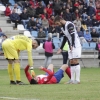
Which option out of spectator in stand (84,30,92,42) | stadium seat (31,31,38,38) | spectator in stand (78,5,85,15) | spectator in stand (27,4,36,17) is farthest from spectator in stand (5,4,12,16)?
spectator in stand (78,5,85,15)

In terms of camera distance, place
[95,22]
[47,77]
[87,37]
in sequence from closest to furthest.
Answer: [47,77] < [87,37] < [95,22]

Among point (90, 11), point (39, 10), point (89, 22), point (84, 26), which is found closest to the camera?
point (84, 26)

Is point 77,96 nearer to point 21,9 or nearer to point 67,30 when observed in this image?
point 67,30

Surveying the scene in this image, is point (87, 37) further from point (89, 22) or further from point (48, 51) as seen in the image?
point (48, 51)

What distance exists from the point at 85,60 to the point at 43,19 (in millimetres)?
4637

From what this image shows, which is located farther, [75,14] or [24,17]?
[75,14]

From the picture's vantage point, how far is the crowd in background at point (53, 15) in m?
34.4

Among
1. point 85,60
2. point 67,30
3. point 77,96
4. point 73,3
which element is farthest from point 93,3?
point 77,96

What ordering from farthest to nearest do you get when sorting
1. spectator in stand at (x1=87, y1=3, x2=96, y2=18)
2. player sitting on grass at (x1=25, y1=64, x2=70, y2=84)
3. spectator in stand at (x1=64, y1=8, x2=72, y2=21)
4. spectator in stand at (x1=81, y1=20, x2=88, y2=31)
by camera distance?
spectator in stand at (x1=87, y1=3, x2=96, y2=18) → spectator in stand at (x1=64, y1=8, x2=72, y2=21) → spectator in stand at (x1=81, y1=20, x2=88, y2=31) → player sitting on grass at (x1=25, y1=64, x2=70, y2=84)

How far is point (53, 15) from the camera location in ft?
120

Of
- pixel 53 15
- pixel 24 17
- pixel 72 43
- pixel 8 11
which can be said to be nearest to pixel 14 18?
pixel 8 11

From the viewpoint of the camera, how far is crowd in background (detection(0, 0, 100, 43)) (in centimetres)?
3438

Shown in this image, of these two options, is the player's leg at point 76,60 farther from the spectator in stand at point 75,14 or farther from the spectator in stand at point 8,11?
the spectator in stand at point 75,14

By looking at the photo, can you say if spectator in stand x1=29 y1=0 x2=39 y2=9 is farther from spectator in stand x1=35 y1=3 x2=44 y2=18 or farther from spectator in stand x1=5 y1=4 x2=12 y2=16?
spectator in stand x1=5 y1=4 x2=12 y2=16
